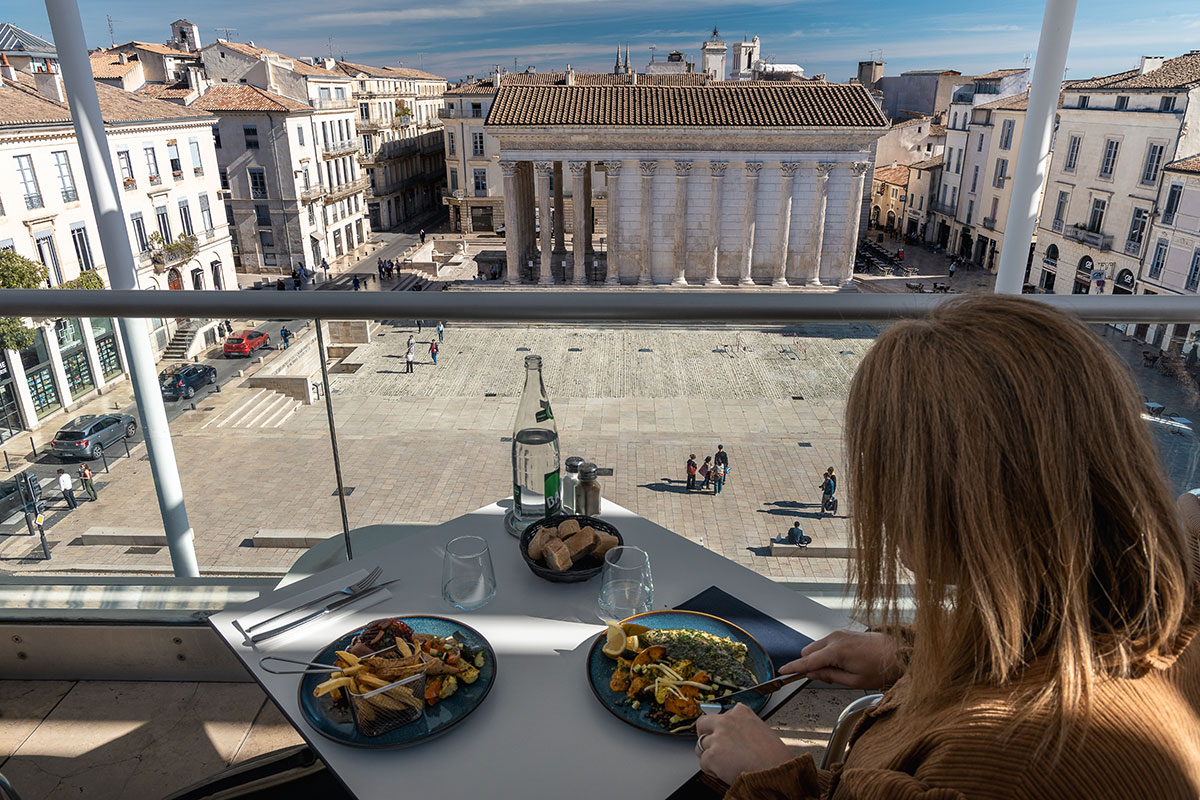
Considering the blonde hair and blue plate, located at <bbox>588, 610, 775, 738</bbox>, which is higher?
the blonde hair

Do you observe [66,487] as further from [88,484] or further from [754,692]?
[754,692]

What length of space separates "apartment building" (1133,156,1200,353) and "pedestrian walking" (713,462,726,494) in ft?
86.3

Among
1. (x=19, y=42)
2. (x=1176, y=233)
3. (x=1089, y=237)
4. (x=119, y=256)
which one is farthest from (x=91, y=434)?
(x=1089, y=237)

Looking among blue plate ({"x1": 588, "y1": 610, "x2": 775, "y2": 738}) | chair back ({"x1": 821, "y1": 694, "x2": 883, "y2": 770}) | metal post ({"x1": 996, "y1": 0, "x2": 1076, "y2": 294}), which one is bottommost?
chair back ({"x1": 821, "y1": 694, "x2": 883, "y2": 770})

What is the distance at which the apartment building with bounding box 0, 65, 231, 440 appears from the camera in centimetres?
221

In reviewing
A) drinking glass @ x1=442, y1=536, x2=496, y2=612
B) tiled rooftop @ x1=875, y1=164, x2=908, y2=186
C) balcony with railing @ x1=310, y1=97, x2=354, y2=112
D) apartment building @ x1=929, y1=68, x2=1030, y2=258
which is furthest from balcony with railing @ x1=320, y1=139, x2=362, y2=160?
drinking glass @ x1=442, y1=536, x2=496, y2=612

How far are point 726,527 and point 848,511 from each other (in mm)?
1375

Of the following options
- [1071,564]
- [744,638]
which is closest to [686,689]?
[744,638]

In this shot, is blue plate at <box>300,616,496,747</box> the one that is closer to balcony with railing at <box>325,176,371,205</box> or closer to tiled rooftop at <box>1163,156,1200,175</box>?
tiled rooftop at <box>1163,156,1200,175</box>

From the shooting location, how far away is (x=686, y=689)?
1.12 meters

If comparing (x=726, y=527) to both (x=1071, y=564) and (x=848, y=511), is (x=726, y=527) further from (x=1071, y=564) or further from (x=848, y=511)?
(x=1071, y=564)

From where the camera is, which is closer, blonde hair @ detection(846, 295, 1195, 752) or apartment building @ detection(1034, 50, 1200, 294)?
blonde hair @ detection(846, 295, 1195, 752)

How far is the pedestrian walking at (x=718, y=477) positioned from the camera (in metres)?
2.27

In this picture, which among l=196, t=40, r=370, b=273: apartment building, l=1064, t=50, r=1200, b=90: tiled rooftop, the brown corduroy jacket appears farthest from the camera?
l=196, t=40, r=370, b=273: apartment building
